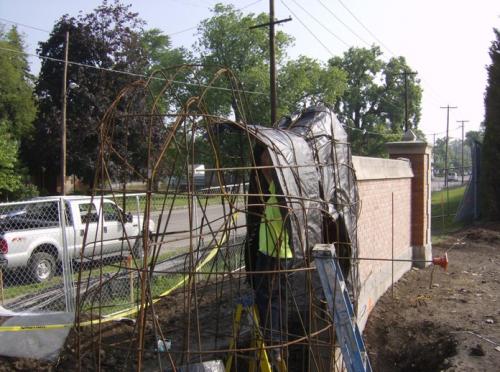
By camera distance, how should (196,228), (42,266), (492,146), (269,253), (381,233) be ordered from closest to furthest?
(196,228), (269,253), (381,233), (42,266), (492,146)

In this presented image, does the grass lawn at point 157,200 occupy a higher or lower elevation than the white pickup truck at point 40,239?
higher

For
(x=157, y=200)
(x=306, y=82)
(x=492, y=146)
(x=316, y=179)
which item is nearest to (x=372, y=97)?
(x=306, y=82)

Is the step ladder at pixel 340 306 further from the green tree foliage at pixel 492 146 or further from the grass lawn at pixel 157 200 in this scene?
the green tree foliage at pixel 492 146

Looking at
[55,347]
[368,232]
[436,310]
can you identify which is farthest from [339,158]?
[55,347]

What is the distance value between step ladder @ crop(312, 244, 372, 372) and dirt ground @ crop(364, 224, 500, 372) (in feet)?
6.15

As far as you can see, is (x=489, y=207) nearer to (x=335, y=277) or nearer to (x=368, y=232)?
(x=368, y=232)

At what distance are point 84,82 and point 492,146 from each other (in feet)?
59.7

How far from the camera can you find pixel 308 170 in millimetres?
4730

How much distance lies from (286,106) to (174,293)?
109 feet

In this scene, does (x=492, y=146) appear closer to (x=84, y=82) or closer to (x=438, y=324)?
(x=438, y=324)

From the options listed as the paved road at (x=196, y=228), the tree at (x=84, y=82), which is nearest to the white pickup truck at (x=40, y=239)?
the paved road at (x=196, y=228)

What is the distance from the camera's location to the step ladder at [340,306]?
3.70 meters

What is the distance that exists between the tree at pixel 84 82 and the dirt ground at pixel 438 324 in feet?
56.2

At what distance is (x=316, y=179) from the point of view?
4820mm
